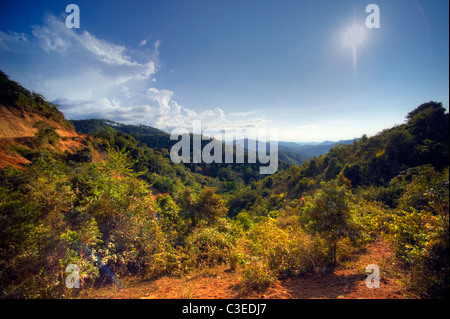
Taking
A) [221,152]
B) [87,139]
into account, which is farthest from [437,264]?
[221,152]

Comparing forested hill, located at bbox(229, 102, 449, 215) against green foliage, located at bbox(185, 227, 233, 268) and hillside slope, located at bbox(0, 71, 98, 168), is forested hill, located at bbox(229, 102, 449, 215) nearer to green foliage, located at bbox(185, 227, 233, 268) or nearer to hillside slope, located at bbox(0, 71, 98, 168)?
green foliage, located at bbox(185, 227, 233, 268)

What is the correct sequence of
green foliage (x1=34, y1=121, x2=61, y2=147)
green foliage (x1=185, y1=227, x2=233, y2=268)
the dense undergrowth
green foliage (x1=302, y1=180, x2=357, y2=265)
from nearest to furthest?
the dense undergrowth → green foliage (x1=302, y1=180, x2=357, y2=265) → green foliage (x1=185, y1=227, x2=233, y2=268) → green foliage (x1=34, y1=121, x2=61, y2=147)

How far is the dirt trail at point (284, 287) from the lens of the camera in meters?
3.62

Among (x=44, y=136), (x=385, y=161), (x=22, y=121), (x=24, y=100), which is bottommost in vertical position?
(x=385, y=161)

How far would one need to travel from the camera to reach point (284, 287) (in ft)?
13.4

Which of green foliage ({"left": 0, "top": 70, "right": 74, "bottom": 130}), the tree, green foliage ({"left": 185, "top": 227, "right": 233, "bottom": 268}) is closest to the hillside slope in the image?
green foliage ({"left": 0, "top": 70, "right": 74, "bottom": 130})

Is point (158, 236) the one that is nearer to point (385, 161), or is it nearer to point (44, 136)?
point (44, 136)

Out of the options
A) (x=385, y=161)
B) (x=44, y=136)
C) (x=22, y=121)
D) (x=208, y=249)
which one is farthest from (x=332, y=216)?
(x=22, y=121)

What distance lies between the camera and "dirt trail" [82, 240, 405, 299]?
11.9ft

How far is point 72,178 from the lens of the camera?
7.15 m

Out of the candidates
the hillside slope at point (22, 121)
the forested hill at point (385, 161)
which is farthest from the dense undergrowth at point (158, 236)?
the hillside slope at point (22, 121)

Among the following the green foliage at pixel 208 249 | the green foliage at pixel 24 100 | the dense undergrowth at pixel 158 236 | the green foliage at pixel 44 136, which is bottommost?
the green foliage at pixel 208 249

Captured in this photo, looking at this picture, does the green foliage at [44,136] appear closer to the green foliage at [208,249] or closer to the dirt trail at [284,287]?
the green foliage at [208,249]

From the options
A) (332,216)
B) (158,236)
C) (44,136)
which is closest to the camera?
(332,216)
